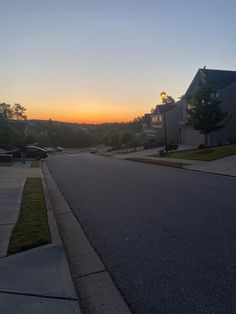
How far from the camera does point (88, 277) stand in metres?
5.03

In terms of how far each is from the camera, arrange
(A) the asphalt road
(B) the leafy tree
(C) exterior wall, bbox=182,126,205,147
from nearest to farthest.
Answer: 1. (A) the asphalt road
2. (C) exterior wall, bbox=182,126,205,147
3. (B) the leafy tree

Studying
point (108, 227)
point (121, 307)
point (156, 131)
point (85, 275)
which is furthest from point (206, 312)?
point (156, 131)

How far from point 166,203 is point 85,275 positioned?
5.10 metres

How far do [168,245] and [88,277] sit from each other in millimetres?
1608

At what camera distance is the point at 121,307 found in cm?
405

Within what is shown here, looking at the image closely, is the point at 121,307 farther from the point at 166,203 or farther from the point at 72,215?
the point at 166,203

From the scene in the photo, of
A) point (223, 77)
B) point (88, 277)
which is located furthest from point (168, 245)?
point (223, 77)

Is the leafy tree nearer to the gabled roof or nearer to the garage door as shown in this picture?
the garage door

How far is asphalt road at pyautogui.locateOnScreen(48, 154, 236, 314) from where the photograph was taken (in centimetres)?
419

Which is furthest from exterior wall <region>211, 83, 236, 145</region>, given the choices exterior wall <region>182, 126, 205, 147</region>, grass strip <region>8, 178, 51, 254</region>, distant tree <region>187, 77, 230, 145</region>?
grass strip <region>8, 178, 51, 254</region>

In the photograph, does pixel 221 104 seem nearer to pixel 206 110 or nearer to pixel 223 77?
pixel 223 77

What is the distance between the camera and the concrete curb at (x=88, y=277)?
13.5 ft

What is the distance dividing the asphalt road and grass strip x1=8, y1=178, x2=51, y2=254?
0.86m

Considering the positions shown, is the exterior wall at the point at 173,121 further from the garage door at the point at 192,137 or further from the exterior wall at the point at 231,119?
the exterior wall at the point at 231,119
